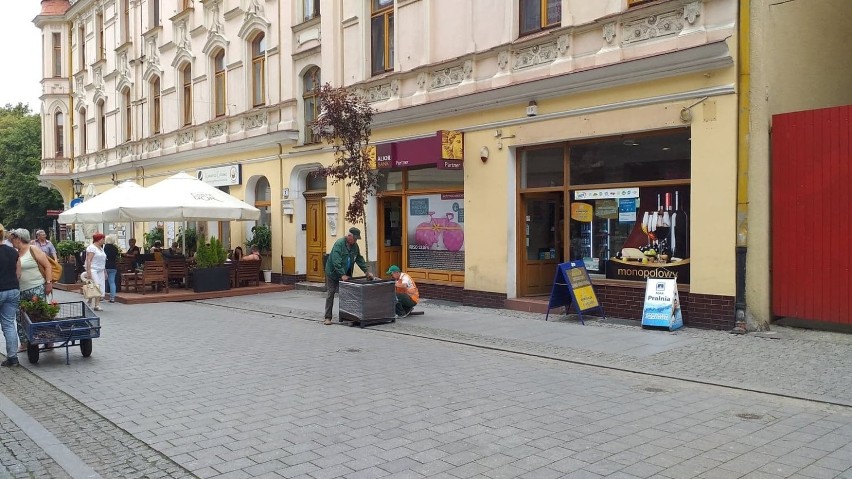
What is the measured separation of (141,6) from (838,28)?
2413cm

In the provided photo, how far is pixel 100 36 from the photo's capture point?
3158cm

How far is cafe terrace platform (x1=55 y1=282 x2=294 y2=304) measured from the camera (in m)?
16.2

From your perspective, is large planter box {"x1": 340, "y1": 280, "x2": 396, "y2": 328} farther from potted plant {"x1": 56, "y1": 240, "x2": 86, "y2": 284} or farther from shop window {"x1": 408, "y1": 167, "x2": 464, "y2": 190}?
potted plant {"x1": 56, "y1": 240, "x2": 86, "y2": 284}

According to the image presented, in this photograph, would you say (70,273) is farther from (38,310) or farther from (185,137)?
(38,310)

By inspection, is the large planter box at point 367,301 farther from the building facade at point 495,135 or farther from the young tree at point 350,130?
the young tree at point 350,130

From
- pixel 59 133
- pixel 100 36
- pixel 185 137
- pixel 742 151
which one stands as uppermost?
pixel 100 36

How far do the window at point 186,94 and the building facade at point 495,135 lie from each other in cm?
85

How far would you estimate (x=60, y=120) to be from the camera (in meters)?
36.3

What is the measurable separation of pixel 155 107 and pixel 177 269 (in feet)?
38.4

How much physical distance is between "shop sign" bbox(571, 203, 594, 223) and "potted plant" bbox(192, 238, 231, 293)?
9342mm

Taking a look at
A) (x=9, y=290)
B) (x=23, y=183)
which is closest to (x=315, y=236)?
(x=9, y=290)

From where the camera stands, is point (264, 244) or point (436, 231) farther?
point (264, 244)

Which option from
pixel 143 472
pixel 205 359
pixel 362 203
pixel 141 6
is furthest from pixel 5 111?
pixel 143 472

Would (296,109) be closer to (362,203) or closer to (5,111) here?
(362,203)
